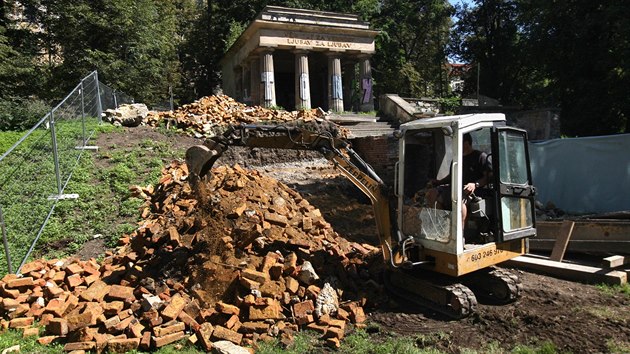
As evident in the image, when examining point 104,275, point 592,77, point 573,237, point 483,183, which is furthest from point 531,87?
point 104,275

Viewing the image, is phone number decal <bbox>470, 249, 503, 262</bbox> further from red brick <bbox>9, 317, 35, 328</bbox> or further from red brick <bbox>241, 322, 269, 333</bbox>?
red brick <bbox>9, 317, 35, 328</bbox>

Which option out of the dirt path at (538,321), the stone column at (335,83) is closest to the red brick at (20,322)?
the dirt path at (538,321)

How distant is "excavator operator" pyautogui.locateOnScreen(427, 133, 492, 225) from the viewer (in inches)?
215

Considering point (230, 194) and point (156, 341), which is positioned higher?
point (230, 194)

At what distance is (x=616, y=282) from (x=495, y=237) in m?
2.72

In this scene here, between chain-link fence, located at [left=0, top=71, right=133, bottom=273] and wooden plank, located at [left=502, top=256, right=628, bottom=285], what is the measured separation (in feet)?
26.8

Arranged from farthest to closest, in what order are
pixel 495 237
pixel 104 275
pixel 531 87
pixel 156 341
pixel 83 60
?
pixel 531 87, pixel 83 60, pixel 104 275, pixel 495 237, pixel 156 341

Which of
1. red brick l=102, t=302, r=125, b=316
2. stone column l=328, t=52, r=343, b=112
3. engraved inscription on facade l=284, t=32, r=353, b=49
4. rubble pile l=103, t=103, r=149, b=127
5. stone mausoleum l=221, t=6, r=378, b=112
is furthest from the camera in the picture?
stone column l=328, t=52, r=343, b=112

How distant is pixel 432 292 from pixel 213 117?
443 inches

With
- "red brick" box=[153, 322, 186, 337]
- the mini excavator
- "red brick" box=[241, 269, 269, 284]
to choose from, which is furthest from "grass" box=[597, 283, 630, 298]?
"red brick" box=[153, 322, 186, 337]

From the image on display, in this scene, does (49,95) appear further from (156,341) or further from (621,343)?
(621,343)

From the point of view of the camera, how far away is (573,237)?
315 inches

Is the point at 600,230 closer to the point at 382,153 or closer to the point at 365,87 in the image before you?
the point at 382,153

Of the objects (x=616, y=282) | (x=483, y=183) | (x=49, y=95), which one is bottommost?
(x=616, y=282)
